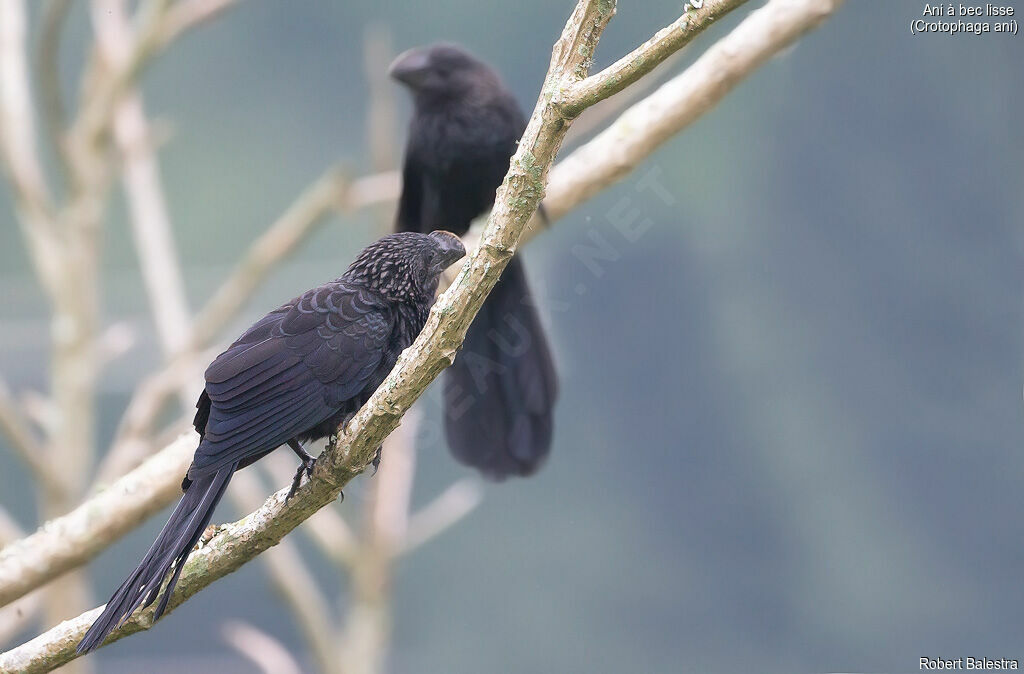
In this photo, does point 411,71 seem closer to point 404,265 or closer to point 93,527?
point 404,265

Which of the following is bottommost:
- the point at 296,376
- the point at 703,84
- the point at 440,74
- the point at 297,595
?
the point at 297,595

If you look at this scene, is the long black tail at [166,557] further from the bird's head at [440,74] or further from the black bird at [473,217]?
the bird's head at [440,74]

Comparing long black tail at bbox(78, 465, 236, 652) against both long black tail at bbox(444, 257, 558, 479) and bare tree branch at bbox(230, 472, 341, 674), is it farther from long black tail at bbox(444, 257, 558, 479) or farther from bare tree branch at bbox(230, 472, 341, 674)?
bare tree branch at bbox(230, 472, 341, 674)

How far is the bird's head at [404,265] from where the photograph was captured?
1.57m

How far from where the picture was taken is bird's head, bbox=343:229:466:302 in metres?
1.57

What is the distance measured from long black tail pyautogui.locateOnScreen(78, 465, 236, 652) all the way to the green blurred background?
1.82m

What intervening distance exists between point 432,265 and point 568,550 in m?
2.52

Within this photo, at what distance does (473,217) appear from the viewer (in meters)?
2.62

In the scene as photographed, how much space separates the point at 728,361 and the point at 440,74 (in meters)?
1.67

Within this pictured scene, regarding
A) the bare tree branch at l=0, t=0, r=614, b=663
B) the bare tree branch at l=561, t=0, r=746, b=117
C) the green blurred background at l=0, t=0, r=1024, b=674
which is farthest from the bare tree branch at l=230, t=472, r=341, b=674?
the bare tree branch at l=561, t=0, r=746, b=117

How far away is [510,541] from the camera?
13.1 feet

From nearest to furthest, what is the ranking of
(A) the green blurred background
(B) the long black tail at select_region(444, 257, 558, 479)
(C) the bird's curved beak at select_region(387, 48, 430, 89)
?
(B) the long black tail at select_region(444, 257, 558, 479)
(C) the bird's curved beak at select_region(387, 48, 430, 89)
(A) the green blurred background

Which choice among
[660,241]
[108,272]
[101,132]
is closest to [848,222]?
[660,241]

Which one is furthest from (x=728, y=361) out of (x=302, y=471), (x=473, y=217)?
(x=302, y=471)
